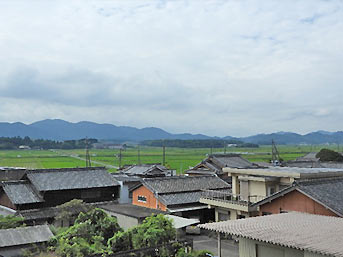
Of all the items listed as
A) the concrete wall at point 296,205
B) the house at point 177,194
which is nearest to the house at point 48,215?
the house at point 177,194

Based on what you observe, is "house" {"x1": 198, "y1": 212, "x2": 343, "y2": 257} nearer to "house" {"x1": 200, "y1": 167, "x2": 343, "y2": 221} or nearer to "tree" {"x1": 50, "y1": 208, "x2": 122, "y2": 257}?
"house" {"x1": 200, "y1": 167, "x2": 343, "y2": 221}

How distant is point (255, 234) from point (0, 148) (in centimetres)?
14850

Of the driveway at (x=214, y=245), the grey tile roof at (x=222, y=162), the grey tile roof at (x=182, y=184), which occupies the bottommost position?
the driveway at (x=214, y=245)

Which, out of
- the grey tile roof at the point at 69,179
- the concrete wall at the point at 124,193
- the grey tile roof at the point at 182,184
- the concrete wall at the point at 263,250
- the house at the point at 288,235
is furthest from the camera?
the concrete wall at the point at 124,193

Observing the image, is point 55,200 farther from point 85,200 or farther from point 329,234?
point 329,234

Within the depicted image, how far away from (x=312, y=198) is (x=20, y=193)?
72.2ft

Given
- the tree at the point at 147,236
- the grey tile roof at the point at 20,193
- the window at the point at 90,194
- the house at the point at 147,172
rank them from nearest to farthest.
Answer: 1. the tree at the point at 147,236
2. the grey tile roof at the point at 20,193
3. the window at the point at 90,194
4. the house at the point at 147,172

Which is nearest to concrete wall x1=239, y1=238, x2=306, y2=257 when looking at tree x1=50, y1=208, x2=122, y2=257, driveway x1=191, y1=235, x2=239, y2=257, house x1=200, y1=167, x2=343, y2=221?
driveway x1=191, y1=235, x2=239, y2=257

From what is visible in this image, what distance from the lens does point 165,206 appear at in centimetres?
2519

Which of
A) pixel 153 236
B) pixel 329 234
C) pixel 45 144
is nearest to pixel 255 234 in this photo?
pixel 329 234

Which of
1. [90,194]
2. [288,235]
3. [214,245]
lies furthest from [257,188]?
[90,194]

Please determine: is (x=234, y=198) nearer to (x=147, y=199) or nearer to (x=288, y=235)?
(x=147, y=199)

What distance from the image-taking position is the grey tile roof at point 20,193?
26.9 meters

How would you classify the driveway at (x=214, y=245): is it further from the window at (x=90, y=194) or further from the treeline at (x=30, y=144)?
the treeline at (x=30, y=144)
